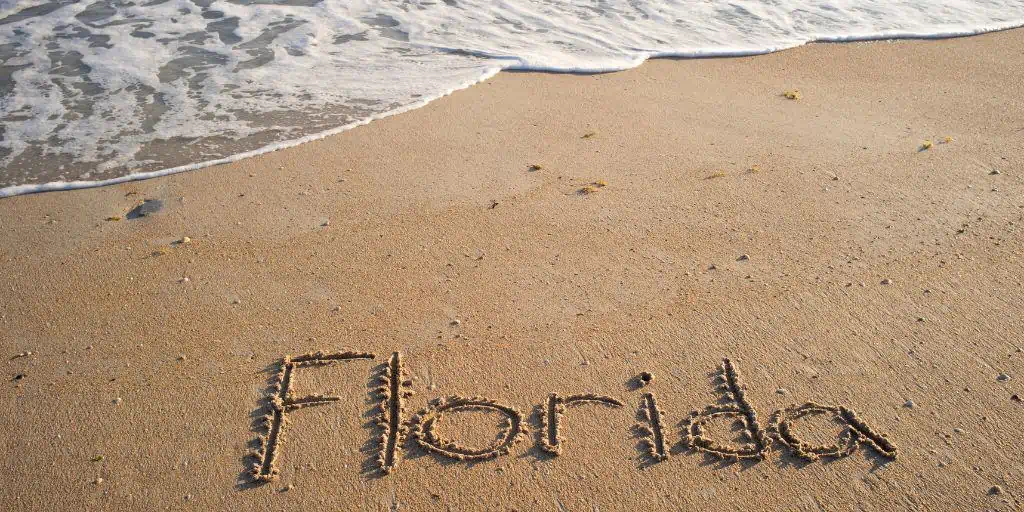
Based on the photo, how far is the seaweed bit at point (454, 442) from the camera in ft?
9.33

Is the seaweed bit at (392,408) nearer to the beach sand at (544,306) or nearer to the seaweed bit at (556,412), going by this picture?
the beach sand at (544,306)

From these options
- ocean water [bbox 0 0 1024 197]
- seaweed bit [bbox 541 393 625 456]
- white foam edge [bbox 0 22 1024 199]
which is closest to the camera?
seaweed bit [bbox 541 393 625 456]

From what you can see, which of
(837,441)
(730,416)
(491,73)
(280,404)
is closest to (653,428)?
(730,416)

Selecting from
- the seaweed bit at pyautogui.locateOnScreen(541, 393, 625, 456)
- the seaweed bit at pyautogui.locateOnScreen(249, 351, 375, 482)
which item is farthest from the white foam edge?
the seaweed bit at pyautogui.locateOnScreen(541, 393, 625, 456)

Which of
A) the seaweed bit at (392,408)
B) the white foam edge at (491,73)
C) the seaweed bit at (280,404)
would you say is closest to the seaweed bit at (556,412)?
the seaweed bit at (392,408)

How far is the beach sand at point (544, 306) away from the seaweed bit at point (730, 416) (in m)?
0.04

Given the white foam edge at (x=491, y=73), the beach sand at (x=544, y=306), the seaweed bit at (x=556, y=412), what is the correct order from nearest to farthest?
the beach sand at (x=544, y=306) → the seaweed bit at (x=556, y=412) → the white foam edge at (x=491, y=73)

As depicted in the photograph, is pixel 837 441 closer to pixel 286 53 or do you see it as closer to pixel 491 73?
pixel 491 73

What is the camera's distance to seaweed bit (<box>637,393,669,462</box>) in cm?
282

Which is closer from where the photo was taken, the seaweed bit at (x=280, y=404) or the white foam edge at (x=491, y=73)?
the seaweed bit at (x=280, y=404)

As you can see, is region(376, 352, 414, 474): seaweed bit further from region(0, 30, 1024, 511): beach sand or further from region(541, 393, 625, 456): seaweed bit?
region(541, 393, 625, 456): seaweed bit

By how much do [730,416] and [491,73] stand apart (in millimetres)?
3767

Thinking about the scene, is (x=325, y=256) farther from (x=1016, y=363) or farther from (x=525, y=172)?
(x=1016, y=363)

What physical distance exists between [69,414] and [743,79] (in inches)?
192
